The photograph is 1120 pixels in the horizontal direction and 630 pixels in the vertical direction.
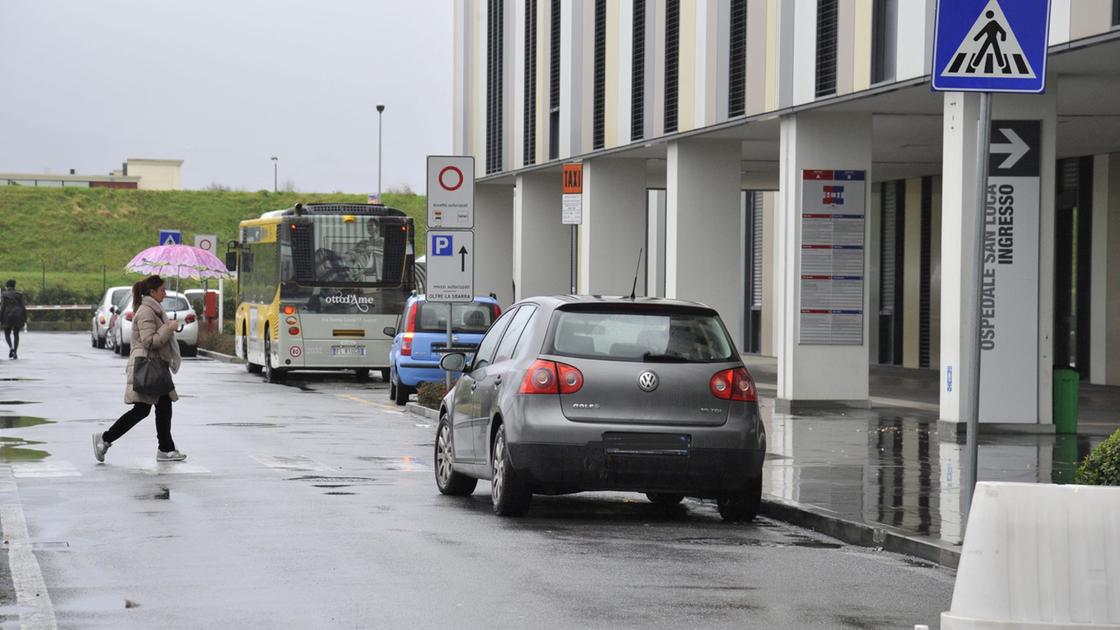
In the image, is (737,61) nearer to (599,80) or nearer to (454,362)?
(599,80)

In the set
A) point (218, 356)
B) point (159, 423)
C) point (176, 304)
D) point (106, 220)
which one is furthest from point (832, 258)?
point (106, 220)

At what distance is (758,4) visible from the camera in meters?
25.4

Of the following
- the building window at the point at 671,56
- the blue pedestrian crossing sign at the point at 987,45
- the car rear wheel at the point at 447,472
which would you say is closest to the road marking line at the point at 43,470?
the car rear wheel at the point at 447,472

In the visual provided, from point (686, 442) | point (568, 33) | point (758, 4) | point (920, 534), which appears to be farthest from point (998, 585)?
point (568, 33)

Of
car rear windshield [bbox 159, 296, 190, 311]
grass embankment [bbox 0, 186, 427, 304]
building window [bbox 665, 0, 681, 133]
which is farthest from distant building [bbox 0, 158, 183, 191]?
building window [bbox 665, 0, 681, 133]

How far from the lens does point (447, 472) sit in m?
13.7

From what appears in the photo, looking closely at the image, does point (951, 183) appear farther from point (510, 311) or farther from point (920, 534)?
point (920, 534)

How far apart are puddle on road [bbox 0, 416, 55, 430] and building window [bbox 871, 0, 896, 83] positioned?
1060 centimetres

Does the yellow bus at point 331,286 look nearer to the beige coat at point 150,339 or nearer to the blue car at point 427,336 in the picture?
the blue car at point 427,336

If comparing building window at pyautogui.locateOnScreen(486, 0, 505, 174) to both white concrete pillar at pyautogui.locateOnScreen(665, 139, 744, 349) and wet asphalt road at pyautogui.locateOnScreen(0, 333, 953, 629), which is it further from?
wet asphalt road at pyautogui.locateOnScreen(0, 333, 953, 629)

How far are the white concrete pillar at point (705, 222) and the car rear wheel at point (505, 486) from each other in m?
16.7

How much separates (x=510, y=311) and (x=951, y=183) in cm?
813

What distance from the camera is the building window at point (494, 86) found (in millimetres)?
41812

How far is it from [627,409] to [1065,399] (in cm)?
953
